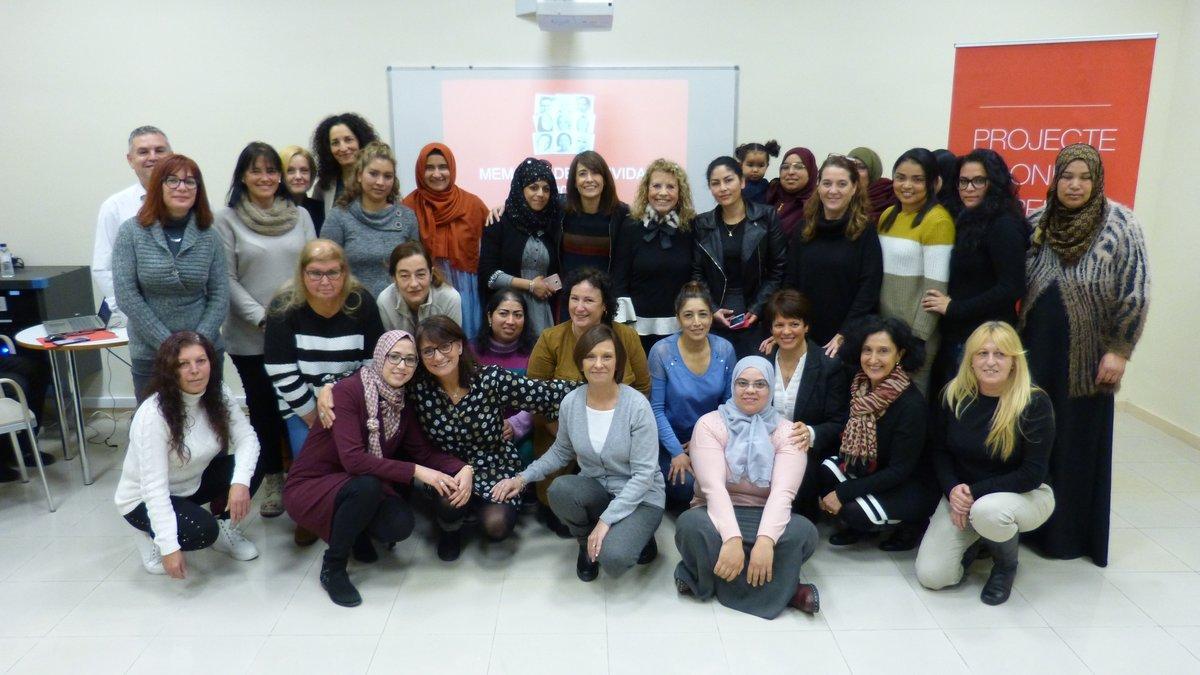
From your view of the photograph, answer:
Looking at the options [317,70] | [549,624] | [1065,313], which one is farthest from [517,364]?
[317,70]

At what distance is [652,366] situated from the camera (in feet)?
10.6

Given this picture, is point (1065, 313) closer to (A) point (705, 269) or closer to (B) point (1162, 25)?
(A) point (705, 269)

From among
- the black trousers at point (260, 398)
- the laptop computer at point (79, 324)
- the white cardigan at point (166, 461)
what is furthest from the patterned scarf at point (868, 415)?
the laptop computer at point (79, 324)

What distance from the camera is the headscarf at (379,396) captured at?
9.15 ft

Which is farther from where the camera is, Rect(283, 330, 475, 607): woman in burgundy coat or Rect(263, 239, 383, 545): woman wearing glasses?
Rect(263, 239, 383, 545): woman wearing glasses

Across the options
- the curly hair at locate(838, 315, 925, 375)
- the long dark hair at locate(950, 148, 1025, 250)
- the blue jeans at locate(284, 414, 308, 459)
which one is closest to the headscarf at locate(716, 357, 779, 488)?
the curly hair at locate(838, 315, 925, 375)

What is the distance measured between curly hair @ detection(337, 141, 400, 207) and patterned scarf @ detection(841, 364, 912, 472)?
213 centimetres

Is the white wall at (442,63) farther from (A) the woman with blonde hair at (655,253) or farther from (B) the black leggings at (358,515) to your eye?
(B) the black leggings at (358,515)

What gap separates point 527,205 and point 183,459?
1690 millimetres

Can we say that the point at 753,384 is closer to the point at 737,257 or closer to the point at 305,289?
the point at 737,257

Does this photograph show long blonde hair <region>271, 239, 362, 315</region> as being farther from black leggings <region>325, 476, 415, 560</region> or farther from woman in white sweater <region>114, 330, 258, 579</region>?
black leggings <region>325, 476, 415, 560</region>

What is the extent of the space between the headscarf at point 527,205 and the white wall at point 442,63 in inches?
56.4

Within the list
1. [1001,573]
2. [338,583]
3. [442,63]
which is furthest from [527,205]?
[1001,573]

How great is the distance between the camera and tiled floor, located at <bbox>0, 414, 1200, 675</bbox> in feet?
7.70
